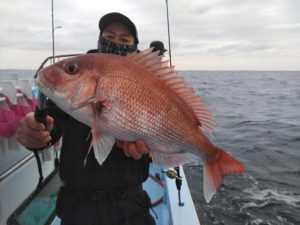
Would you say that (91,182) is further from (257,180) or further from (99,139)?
(257,180)

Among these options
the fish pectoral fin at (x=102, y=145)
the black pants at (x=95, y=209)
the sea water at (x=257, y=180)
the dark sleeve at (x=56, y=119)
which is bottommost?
the sea water at (x=257, y=180)

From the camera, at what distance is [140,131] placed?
1.79m

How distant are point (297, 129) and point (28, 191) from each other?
12.2m

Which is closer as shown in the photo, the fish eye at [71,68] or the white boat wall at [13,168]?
the fish eye at [71,68]

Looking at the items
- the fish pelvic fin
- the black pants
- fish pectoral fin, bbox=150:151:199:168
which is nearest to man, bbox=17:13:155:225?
the black pants

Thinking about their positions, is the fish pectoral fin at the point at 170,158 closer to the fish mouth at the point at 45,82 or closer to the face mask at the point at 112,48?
the fish mouth at the point at 45,82

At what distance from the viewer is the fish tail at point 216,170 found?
2.03 meters

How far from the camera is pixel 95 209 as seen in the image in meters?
2.32

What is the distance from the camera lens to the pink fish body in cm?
170

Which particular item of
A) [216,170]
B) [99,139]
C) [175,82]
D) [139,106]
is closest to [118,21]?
[175,82]

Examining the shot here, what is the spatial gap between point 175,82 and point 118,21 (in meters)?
0.87

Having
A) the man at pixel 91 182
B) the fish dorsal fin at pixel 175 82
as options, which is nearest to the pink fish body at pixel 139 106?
the fish dorsal fin at pixel 175 82

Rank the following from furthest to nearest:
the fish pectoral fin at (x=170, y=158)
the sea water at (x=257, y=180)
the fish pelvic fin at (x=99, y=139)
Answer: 1. the sea water at (x=257, y=180)
2. the fish pectoral fin at (x=170, y=158)
3. the fish pelvic fin at (x=99, y=139)

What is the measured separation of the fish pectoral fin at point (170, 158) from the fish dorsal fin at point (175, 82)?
211mm
